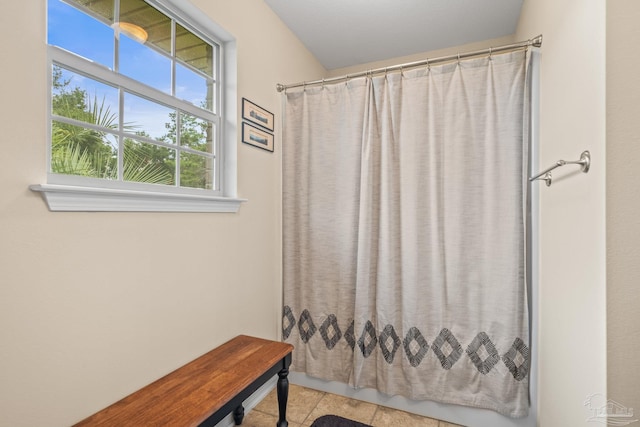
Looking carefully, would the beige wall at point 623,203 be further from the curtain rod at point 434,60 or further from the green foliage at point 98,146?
the green foliage at point 98,146

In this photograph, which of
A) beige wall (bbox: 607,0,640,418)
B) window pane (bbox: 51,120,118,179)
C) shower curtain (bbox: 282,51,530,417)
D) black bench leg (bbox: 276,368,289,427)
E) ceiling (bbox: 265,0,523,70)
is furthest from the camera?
ceiling (bbox: 265,0,523,70)

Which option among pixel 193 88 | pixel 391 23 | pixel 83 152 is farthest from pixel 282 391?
pixel 391 23

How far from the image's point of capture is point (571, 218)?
3.73 feet

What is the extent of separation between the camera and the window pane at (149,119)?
135cm

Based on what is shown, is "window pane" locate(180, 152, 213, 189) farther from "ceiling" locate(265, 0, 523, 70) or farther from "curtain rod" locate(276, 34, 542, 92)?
"ceiling" locate(265, 0, 523, 70)

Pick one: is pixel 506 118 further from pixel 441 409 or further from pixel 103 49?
pixel 103 49

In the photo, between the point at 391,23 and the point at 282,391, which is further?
the point at 391,23

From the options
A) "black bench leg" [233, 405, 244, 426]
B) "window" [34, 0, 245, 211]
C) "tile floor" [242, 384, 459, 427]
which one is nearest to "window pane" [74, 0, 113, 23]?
"window" [34, 0, 245, 211]

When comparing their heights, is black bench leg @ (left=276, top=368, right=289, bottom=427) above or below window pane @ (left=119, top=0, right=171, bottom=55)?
below

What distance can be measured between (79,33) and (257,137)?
1.03m

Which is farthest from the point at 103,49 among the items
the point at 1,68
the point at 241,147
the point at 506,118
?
the point at 506,118

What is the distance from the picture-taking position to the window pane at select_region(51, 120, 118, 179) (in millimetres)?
1104

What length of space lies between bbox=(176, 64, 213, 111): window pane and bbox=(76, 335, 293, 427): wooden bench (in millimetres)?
1364

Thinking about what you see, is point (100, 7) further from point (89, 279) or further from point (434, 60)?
point (434, 60)
